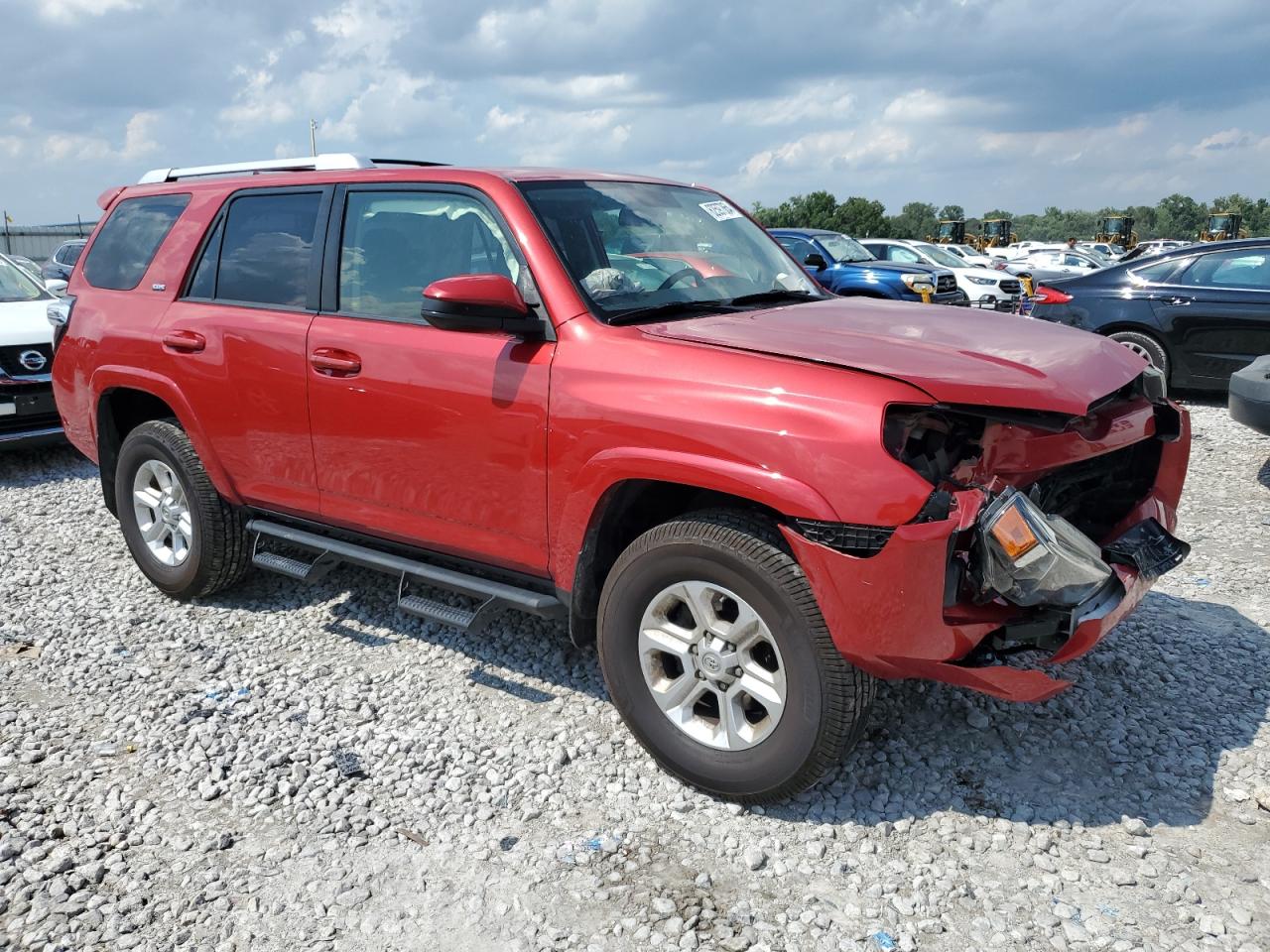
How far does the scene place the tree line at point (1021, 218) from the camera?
6744cm

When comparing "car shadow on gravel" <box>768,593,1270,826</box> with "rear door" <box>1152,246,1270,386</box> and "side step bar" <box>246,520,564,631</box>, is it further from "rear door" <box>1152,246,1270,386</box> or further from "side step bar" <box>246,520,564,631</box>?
"rear door" <box>1152,246,1270,386</box>

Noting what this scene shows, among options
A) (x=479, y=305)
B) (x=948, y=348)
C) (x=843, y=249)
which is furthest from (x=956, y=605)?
(x=843, y=249)

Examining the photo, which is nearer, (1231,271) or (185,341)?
(185,341)

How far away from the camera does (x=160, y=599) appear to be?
5137 mm

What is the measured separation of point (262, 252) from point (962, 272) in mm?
16256

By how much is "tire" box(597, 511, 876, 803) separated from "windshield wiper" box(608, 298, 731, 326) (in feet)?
2.47

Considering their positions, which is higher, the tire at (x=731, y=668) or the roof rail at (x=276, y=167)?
the roof rail at (x=276, y=167)

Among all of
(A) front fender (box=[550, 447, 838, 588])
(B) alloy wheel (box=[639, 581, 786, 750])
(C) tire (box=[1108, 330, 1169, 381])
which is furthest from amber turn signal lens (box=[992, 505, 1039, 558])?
(C) tire (box=[1108, 330, 1169, 381])

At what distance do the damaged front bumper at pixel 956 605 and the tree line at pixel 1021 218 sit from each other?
40.9 metres

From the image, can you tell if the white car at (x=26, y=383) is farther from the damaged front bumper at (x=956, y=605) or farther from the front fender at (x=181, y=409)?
the damaged front bumper at (x=956, y=605)

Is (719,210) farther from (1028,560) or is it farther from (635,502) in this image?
(1028,560)

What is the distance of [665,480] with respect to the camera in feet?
10.3

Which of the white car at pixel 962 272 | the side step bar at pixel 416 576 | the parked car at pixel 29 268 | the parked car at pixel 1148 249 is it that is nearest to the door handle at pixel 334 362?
the side step bar at pixel 416 576

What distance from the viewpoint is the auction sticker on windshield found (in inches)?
176
